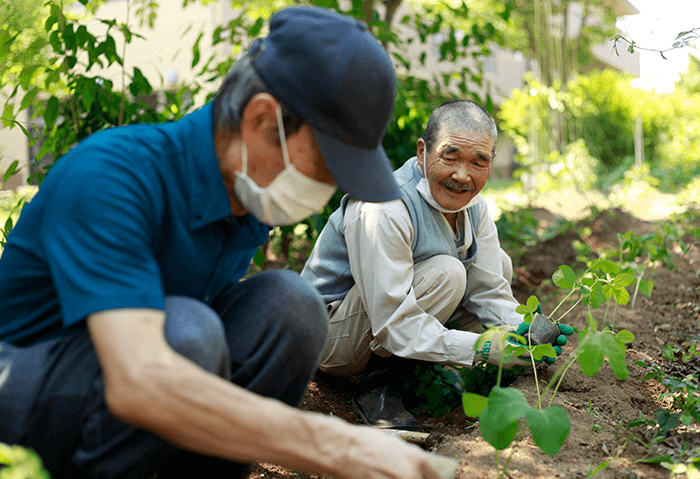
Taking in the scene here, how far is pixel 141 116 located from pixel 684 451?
9.31 feet

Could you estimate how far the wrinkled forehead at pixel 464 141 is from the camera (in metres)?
2.25

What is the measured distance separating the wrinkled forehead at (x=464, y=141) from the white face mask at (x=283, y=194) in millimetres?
1019

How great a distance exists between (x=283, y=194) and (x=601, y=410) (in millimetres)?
1480

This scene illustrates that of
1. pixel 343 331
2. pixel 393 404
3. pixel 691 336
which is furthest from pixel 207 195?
pixel 691 336

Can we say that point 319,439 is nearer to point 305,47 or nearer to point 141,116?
point 305,47

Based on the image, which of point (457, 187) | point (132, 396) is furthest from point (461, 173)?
point (132, 396)

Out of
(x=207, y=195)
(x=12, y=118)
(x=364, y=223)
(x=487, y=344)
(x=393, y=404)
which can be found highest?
(x=207, y=195)

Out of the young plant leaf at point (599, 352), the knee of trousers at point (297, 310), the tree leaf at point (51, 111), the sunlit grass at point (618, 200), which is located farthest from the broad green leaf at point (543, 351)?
the sunlit grass at point (618, 200)

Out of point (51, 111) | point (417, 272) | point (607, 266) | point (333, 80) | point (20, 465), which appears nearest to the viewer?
point (20, 465)

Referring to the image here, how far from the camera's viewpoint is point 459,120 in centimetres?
227

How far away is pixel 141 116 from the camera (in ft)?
10.4

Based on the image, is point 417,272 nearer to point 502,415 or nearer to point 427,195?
point 427,195

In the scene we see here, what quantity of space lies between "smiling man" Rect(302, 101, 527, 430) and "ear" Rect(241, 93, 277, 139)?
0.85m

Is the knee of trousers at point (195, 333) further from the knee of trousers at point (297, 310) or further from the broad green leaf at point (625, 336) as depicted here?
the broad green leaf at point (625, 336)
